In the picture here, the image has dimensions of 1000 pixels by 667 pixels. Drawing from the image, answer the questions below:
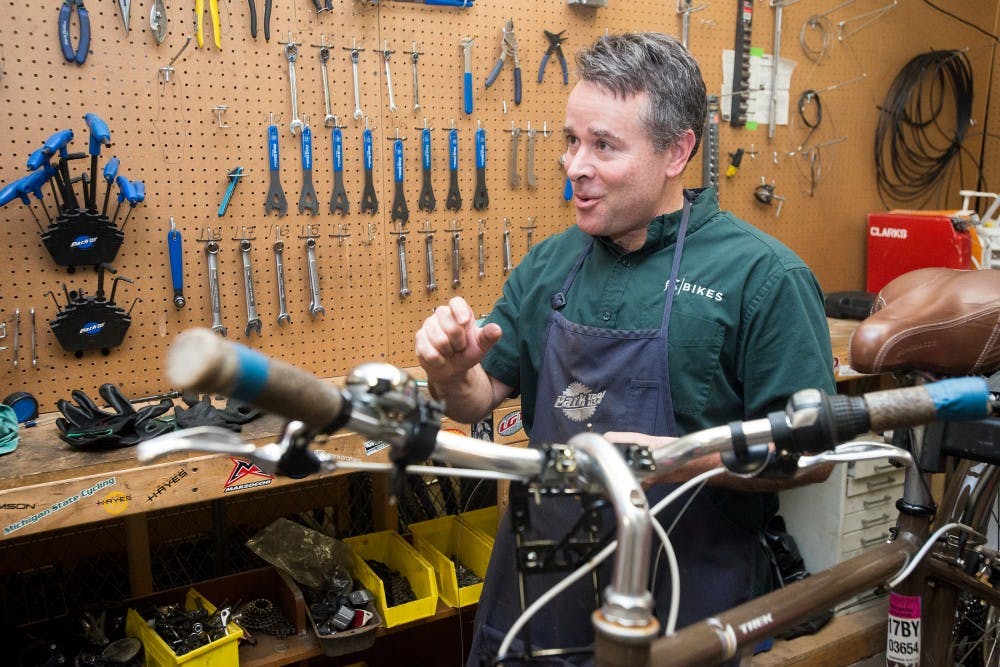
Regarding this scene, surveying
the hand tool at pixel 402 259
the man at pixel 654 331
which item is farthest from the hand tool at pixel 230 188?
the man at pixel 654 331

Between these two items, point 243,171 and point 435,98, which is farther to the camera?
point 435,98

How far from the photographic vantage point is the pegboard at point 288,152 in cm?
214

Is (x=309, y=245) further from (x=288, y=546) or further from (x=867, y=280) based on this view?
(x=867, y=280)

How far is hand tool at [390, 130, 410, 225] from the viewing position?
2596 mm

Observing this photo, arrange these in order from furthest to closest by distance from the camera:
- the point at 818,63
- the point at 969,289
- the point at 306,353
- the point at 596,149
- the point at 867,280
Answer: the point at 867,280
the point at 818,63
the point at 306,353
the point at 969,289
the point at 596,149

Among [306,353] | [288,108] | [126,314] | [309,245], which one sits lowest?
[306,353]

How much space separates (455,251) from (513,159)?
1.26 ft

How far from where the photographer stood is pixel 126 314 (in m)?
2.24

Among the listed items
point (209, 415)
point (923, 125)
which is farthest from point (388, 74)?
point (923, 125)

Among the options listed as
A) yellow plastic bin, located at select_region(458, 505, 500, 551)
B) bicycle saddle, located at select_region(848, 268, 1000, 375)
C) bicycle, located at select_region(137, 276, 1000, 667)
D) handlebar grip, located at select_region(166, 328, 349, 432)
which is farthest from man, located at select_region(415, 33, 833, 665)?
yellow plastic bin, located at select_region(458, 505, 500, 551)

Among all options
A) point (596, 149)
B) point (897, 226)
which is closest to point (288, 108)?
point (596, 149)

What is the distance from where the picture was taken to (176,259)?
227 centimetres

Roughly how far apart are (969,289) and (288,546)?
1.88m

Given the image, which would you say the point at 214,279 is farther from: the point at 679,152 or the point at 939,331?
the point at 939,331
